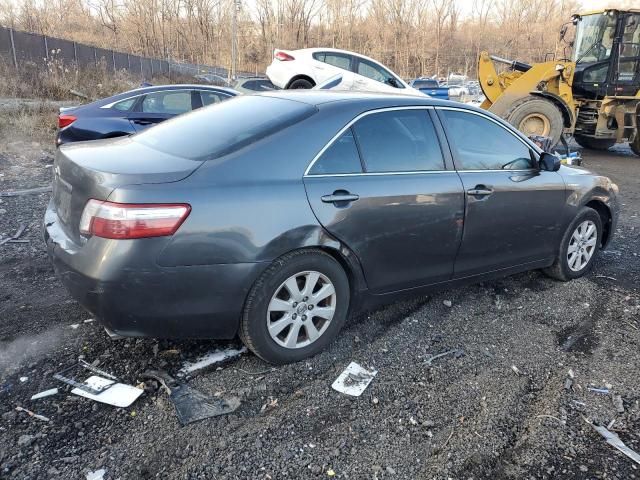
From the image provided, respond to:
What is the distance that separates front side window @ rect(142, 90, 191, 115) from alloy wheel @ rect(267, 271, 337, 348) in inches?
240

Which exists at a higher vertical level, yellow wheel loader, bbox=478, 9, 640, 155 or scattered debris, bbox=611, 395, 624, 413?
yellow wheel loader, bbox=478, 9, 640, 155

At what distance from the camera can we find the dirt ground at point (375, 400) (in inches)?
95.2

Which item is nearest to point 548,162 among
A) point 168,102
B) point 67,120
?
point 168,102

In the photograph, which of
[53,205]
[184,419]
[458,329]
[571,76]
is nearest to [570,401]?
[458,329]

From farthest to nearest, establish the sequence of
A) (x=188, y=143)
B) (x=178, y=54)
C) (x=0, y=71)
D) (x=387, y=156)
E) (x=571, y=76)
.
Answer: (x=178, y=54) < (x=0, y=71) < (x=571, y=76) < (x=387, y=156) < (x=188, y=143)

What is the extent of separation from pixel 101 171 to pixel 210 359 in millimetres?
1281

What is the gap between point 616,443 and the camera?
262 centimetres

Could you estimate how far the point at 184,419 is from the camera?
8.75ft

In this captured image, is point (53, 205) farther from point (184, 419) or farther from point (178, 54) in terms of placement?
point (178, 54)

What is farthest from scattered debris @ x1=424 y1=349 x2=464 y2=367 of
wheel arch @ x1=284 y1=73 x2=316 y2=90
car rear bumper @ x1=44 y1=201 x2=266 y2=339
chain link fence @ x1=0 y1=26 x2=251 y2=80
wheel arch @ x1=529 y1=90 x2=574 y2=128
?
chain link fence @ x1=0 y1=26 x2=251 y2=80

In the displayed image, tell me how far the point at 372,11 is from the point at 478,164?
55137 millimetres

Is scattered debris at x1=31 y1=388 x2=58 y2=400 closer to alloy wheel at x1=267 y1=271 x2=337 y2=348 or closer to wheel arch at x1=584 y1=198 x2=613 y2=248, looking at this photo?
alloy wheel at x1=267 y1=271 x2=337 y2=348

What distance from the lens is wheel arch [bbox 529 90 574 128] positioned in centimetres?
1149

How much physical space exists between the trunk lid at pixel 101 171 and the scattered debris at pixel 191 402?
3.11 ft
